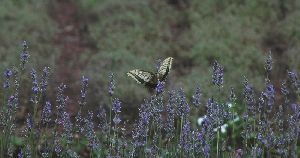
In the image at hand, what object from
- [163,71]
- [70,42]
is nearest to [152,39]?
[70,42]

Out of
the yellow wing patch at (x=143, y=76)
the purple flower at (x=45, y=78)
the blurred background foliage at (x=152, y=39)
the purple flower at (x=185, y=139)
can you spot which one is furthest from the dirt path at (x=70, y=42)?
the purple flower at (x=185, y=139)

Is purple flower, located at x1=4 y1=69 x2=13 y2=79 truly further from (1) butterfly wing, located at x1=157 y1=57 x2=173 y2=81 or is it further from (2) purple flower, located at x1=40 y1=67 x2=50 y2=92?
(1) butterfly wing, located at x1=157 y1=57 x2=173 y2=81

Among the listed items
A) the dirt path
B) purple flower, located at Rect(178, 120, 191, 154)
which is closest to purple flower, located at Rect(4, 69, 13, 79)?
purple flower, located at Rect(178, 120, 191, 154)

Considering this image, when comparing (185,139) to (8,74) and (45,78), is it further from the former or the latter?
(8,74)

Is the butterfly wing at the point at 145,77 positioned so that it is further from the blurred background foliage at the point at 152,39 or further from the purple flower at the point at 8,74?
the blurred background foliage at the point at 152,39

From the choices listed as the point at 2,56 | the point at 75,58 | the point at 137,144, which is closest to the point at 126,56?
the point at 75,58

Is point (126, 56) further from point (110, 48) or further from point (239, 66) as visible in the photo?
point (239, 66)

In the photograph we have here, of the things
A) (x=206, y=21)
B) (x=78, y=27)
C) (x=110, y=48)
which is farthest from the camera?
(x=78, y=27)
